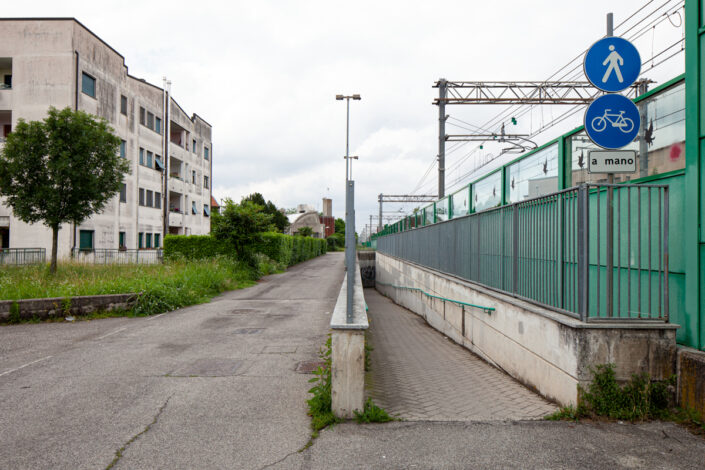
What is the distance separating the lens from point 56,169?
15.5 meters

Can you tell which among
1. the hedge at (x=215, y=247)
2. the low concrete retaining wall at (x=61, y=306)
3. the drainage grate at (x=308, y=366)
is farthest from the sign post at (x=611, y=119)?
the hedge at (x=215, y=247)

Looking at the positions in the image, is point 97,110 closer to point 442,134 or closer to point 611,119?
point 442,134

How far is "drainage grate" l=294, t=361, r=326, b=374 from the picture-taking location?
6473mm

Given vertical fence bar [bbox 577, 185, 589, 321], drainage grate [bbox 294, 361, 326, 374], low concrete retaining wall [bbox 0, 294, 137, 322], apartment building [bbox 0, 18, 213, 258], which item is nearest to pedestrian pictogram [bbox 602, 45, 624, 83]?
vertical fence bar [bbox 577, 185, 589, 321]

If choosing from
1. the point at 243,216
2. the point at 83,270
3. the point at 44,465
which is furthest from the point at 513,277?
the point at 243,216

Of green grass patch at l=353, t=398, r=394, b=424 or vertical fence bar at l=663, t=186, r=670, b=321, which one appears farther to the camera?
vertical fence bar at l=663, t=186, r=670, b=321

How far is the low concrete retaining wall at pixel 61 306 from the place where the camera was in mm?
10250

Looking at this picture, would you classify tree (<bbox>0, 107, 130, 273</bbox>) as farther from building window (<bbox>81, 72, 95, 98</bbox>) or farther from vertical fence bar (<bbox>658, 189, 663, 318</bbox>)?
vertical fence bar (<bbox>658, 189, 663, 318</bbox>)

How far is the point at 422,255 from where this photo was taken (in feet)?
49.2

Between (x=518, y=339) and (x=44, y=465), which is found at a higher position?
(x=518, y=339)

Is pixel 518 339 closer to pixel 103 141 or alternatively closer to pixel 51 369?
pixel 51 369

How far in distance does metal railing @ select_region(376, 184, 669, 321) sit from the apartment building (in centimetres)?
1530

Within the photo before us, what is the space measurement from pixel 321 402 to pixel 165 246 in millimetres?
23548

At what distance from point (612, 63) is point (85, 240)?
29212 millimetres
